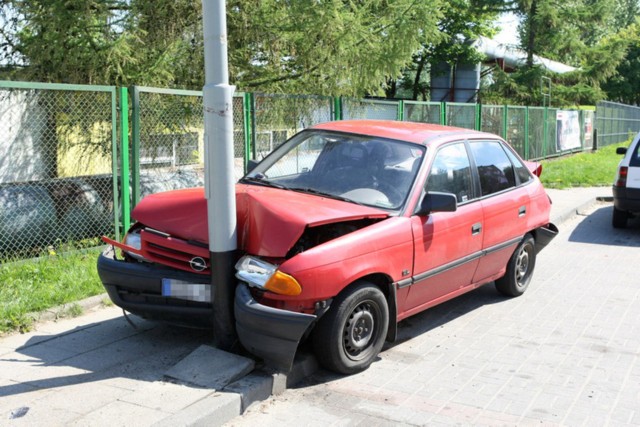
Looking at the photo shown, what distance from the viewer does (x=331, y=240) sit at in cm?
477

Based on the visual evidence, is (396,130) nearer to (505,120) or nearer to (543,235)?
(543,235)

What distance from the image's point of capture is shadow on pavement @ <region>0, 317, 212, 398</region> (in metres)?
4.50

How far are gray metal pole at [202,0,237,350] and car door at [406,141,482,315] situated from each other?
57.6 inches

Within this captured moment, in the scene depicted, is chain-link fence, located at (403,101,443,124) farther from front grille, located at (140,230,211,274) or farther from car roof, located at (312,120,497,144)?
front grille, located at (140,230,211,274)

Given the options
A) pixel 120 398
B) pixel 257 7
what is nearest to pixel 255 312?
pixel 120 398

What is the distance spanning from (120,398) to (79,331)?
156 centimetres

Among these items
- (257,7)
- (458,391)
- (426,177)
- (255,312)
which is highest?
(257,7)

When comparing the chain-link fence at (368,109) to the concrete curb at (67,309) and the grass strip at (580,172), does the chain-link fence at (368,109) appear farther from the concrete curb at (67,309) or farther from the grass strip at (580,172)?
the concrete curb at (67,309)

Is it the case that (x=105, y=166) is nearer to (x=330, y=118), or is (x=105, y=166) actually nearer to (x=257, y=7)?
(x=257, y=7)

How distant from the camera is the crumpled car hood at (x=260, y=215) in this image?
4578 millimetres

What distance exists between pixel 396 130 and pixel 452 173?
0.62 meters

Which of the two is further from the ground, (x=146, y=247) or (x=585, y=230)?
(x=146, y=247)

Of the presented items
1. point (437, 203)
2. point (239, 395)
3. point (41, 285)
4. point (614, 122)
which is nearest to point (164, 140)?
point (41, 285)

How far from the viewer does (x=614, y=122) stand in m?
34.6
